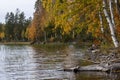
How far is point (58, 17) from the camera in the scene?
926 inches

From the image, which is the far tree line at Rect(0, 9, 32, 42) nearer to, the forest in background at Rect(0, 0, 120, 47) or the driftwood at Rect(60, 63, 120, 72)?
the forest in background at Rect(0, 0, 120, 47)

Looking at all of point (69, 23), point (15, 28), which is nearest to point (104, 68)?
point (69, 23)

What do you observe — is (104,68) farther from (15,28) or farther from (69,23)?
(15,28)

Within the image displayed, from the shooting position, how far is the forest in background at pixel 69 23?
906 inches

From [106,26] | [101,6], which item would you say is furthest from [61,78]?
[106,26]

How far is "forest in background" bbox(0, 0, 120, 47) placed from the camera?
23.0 meters

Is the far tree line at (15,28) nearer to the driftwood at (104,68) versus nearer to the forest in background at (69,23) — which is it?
the forest in background at (69,23)

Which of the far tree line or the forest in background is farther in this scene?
the far tree line

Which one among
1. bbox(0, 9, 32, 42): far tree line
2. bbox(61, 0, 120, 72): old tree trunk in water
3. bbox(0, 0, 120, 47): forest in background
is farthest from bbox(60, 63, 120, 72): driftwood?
bbox(0, 9, 32, 42): far tree line

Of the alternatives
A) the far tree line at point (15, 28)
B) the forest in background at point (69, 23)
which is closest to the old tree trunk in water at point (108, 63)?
the forest in background at point (69, 23)

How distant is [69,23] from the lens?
87.0ft

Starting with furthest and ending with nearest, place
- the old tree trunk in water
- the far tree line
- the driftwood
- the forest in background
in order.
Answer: the far tree line, the driftwood, the forest in background, the old tree trunk in water

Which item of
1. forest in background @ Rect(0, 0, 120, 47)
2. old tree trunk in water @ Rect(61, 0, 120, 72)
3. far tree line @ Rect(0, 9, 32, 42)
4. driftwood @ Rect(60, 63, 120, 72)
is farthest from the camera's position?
far tree line @ Rect(0, 9, 32, 42)

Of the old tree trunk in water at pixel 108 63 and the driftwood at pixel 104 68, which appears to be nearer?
the old tree trunk in water at pixel 108 63
